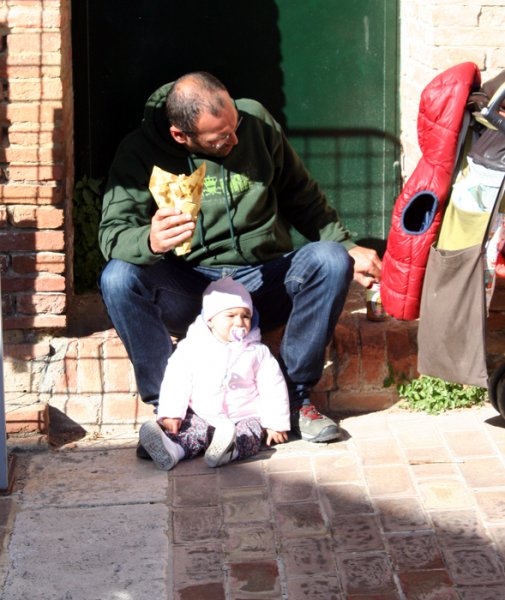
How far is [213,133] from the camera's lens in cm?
456

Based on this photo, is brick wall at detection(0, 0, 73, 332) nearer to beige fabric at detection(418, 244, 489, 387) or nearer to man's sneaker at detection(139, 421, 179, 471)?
man's sneaker at detection(139, 421, 179, 471)

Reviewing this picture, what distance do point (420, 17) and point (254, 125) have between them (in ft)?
3.44

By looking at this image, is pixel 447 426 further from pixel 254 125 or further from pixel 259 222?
pixel 254 125

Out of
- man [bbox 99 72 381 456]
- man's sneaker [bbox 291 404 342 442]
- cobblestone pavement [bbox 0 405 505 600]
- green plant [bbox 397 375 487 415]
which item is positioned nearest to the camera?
cobblestone pavement [bbox 0 405 505 600]

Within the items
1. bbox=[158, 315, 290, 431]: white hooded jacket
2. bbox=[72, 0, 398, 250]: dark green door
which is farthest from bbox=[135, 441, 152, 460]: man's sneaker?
bbox=[72, 0, 398, 250]: dark green door

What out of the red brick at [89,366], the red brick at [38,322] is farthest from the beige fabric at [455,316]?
the red brick at [38,322]

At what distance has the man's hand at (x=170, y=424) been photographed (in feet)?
15.0

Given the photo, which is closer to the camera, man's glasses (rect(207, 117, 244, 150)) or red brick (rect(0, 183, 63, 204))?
man's glasses (rect(207, 117, 244, 150))

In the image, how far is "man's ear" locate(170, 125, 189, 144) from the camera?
4.62 m

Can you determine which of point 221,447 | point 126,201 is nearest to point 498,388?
point 221,447

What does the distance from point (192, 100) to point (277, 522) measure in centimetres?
167

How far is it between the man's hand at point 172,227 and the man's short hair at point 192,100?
19.2 inches

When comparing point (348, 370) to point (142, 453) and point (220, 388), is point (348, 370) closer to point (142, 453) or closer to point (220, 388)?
point (220, 388)

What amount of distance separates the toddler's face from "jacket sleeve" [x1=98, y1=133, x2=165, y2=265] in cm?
42
